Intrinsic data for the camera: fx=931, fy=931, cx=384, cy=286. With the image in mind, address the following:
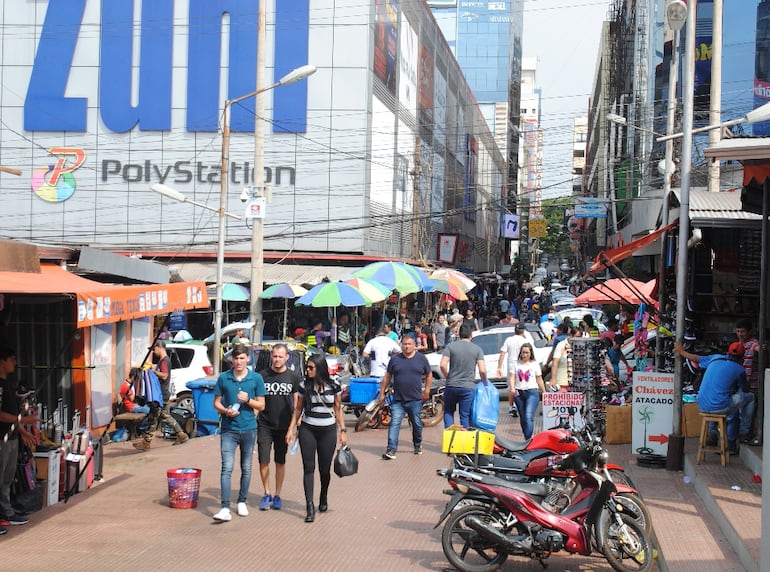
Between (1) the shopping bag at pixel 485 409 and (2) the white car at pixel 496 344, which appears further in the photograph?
(2) the white car at pixel 496 344

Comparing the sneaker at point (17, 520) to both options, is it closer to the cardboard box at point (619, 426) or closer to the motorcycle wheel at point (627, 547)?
the motorcycle wheel at point (627, 547)

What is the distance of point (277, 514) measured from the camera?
962cm

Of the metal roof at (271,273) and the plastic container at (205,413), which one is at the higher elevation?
the metal roof at (271,273)

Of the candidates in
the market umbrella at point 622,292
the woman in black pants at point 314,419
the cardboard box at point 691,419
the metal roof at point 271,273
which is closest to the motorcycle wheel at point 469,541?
the woman in black pants at point 314,419

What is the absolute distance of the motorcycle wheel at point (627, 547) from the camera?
731cm

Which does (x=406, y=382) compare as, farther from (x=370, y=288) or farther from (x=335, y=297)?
(x=370, y=288)

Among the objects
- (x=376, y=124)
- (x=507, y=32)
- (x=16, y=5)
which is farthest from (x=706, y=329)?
(x=507, y=32)

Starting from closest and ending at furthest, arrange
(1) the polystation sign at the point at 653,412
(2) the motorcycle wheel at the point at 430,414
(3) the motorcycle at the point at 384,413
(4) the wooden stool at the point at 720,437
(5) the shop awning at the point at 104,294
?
1. (5) the shop awning at the point at 104,294
2. (4) the wooden stool at the point at 720,437
3. (1) the polystation sign at the point at 653,412
4. (3) the motorcycle at the point at 384,413
5. (2) the motorcycle wheel at the point at 430,414

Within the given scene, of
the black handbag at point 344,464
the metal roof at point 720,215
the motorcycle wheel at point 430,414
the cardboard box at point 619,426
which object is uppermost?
the metal roof at point 720,215

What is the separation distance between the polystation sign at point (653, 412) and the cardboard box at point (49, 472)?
6914 mm

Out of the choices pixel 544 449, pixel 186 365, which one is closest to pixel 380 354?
pixel 186 365

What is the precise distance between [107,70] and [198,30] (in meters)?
3.48

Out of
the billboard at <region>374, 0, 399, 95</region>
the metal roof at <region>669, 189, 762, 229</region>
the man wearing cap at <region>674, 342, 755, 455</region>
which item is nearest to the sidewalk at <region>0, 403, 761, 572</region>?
the man wearing cap at <region>674, 342, 755, 455</region>

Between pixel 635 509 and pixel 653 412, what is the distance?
168 inches
